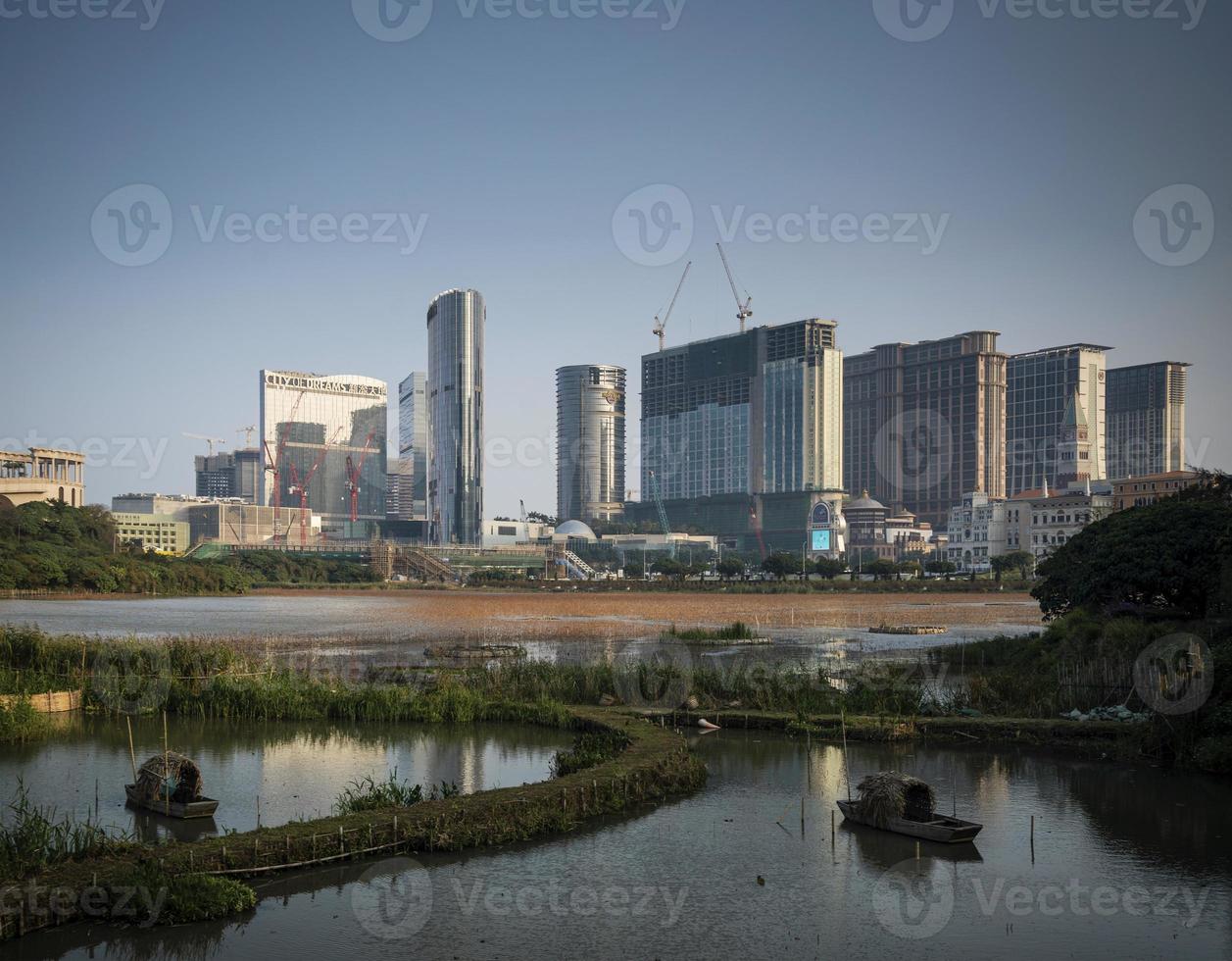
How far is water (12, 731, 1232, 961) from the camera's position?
44.4ft

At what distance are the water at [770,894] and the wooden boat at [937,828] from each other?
19 centimetres

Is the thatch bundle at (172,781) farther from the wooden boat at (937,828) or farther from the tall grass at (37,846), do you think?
the wooden boat at (937,828)

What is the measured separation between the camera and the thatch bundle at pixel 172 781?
18672 mm

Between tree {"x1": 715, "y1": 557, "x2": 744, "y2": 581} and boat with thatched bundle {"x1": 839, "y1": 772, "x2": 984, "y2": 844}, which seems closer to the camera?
Answer: boat with thatched bundle {"x1": 839, "y1": 772, "x2": 984, "y2": 844}

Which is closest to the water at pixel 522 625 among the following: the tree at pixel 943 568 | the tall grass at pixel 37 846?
the tall grass at pixel 37 846

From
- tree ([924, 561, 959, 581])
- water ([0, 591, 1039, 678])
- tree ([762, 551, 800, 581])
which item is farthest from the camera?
tree ([924, 561, 959, 581])

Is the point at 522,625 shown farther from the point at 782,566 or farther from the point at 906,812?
the point at 782,566

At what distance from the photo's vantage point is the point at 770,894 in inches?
604

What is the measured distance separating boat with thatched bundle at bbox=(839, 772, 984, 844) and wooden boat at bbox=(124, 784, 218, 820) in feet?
34.2

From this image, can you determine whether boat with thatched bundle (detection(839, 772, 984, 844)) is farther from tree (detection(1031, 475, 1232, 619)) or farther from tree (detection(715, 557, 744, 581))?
tree (detection(715, 557, 744, 581))

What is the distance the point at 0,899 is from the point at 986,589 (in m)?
118

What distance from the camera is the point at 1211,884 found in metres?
15.9

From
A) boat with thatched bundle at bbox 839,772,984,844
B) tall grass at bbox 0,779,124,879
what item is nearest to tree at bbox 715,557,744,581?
boat with thatched bundle at bbox 839,772,984,844

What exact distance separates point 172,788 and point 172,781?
0.44ft
